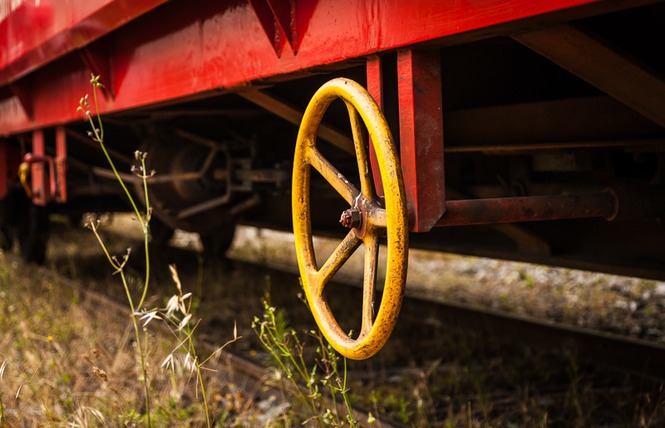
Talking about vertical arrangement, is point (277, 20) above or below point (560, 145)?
above

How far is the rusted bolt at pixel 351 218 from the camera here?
201 cm

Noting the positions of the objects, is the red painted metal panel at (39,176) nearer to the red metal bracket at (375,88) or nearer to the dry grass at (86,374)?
the dry grass at (86,374)

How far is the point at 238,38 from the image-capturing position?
2756mm

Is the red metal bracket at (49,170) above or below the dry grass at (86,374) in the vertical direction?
above

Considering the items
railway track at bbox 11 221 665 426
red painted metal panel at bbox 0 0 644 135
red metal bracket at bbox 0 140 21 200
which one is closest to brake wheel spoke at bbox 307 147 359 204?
red painted metal panel at bbox 0 0 644 135

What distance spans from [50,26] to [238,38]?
5.65ft

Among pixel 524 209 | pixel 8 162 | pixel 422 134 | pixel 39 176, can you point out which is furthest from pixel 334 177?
pixel 8 162

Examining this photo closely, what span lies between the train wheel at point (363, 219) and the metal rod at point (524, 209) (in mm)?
210

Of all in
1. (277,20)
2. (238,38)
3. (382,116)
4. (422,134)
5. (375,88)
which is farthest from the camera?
(238,38)

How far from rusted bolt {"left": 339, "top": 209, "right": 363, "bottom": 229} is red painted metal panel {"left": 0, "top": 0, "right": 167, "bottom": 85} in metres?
1.33

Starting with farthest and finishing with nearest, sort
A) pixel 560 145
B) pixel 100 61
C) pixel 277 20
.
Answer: pixel 100 61
pixel 560 145
pixel 277 20

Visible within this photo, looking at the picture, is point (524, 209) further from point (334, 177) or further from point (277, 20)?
point (277, 20)

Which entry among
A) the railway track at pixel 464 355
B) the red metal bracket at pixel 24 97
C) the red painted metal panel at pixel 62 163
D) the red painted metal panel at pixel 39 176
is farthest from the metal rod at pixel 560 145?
the red metal bracket at pixel 24 97

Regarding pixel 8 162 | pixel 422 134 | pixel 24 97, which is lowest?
pixel 422 134
